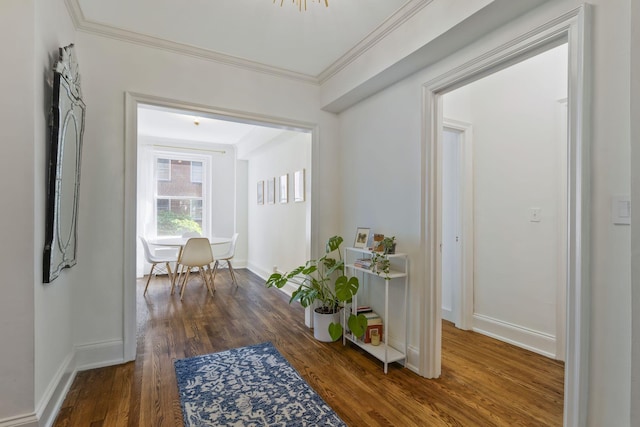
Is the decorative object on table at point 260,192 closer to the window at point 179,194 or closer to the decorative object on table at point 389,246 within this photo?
the window at point 179,194

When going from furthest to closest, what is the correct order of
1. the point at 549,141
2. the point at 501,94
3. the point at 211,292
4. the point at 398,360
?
the point at 211,292 → the point at 501,94 → the point at 549,141 → the point at 398,360

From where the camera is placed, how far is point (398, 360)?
2.37 meters

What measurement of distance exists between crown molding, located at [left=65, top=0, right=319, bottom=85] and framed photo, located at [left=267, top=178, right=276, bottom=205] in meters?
2.33

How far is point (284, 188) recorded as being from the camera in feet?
15.6

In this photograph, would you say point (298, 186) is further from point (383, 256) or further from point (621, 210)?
point (621, 210)

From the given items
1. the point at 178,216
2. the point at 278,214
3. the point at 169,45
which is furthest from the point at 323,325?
the point at 178,216

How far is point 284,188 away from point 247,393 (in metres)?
3.19

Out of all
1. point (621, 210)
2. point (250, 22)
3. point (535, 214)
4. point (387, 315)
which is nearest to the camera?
point (621, 210)

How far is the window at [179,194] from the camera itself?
5.86 m

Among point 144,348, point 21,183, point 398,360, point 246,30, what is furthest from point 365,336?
point 246,30

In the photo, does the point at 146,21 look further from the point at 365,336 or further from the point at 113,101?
the point at 365,336

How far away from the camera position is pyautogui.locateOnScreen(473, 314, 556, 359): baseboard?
249 centimetres

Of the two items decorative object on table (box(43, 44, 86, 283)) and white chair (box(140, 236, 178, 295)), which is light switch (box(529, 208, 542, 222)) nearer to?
decorative object on table (box(43, 44, 86, 283))

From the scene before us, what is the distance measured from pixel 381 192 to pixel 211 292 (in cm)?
295
